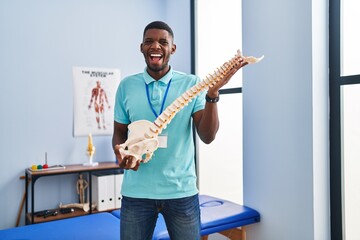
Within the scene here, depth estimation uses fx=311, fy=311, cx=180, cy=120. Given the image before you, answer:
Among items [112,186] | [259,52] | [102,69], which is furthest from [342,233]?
[102,69]

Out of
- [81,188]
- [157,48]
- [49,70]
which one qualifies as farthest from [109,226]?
[49,70]

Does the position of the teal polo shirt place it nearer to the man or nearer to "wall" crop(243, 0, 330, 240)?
the man

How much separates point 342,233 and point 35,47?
293cm

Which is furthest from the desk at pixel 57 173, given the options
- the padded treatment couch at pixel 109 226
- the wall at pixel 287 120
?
the wall at pixel 287 120

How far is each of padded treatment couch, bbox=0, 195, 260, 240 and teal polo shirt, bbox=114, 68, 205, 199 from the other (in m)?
0.71

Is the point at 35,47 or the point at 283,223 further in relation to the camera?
the point at 35,47

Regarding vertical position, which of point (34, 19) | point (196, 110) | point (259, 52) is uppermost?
point (34, 19)

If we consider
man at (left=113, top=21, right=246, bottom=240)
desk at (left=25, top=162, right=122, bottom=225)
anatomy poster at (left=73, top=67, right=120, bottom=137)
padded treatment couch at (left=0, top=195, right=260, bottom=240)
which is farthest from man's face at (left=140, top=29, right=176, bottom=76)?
anatomy poster at (left=73, top=67, right=120, bottom=137)

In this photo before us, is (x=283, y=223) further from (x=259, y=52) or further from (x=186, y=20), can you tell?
(x=186, y=20)

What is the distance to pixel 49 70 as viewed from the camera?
3.00 meters

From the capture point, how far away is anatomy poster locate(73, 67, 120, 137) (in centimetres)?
313

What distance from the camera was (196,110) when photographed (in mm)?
1267

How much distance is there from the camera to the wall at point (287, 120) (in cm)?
193

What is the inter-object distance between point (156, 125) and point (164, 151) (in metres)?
0.14
